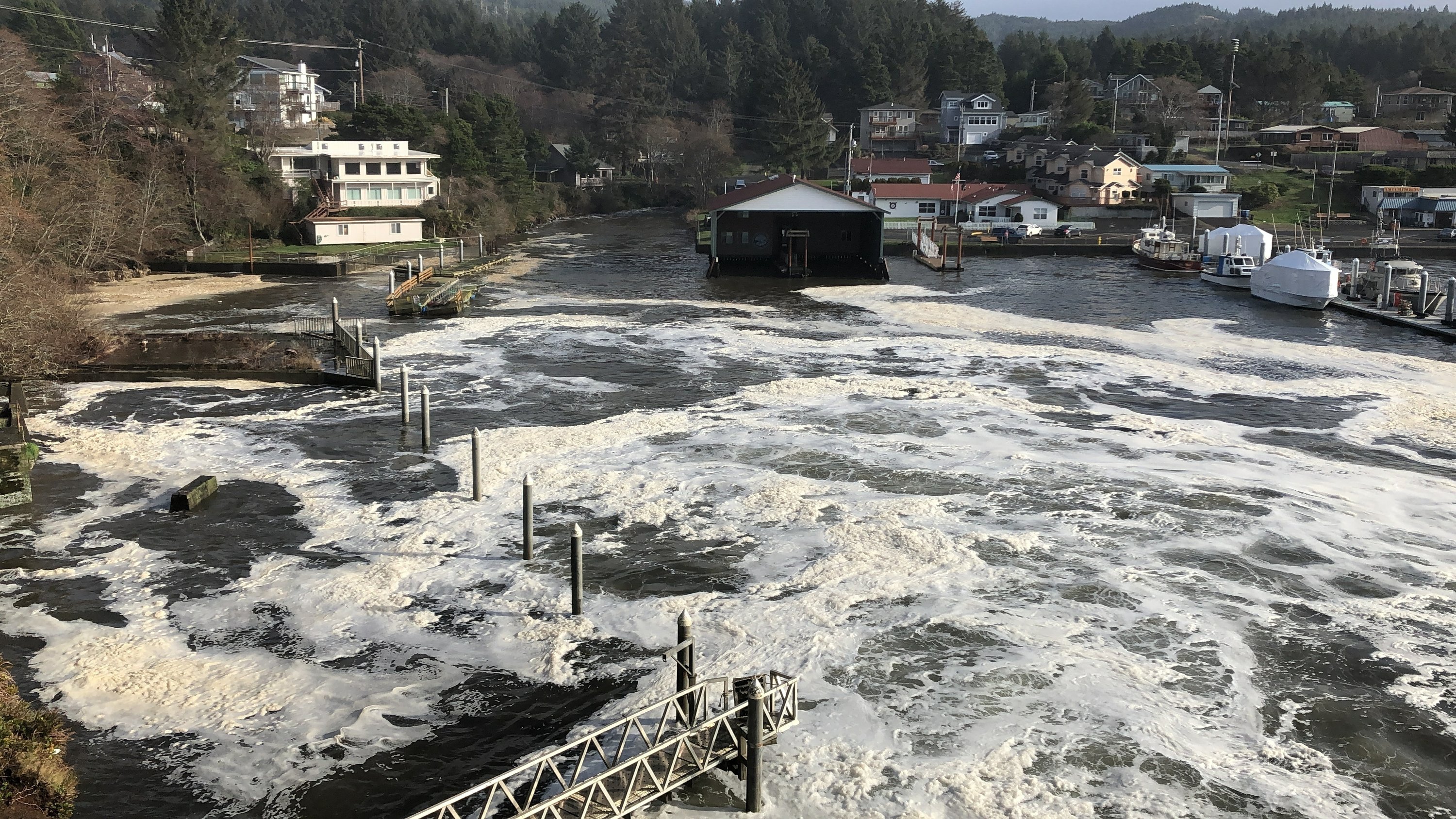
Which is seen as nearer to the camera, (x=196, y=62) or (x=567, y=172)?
(x=196, y=62)

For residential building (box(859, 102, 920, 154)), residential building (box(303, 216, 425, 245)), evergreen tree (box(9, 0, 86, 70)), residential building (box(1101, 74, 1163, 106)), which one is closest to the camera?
residential building (box(303, 216, 425, 245))

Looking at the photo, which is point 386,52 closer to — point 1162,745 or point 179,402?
point 179,402

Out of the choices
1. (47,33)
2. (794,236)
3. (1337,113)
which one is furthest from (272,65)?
(1337,113)

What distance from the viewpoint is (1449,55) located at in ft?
420

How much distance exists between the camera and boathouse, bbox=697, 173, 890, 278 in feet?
151

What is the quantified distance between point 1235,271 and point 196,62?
4982 centimetres

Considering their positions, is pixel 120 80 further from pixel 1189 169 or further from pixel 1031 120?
pixel 1031 120

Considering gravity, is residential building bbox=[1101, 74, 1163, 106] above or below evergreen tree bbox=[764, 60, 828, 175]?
above

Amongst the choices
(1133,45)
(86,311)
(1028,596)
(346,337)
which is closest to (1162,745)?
(1028,596)

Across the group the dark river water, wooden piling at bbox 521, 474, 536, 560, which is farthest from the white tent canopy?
wooden piling at bbox 521, 474, 536, 560

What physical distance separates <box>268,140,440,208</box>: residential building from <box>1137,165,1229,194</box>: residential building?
153 ft

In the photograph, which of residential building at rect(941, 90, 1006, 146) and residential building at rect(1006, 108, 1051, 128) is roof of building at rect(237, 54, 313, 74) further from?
residential building at rect(1006, 108, 1051, 128)

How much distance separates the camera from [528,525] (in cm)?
1440

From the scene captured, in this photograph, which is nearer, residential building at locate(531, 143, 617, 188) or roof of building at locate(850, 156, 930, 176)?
roof of building at locate(850, 156, 930, 176)
